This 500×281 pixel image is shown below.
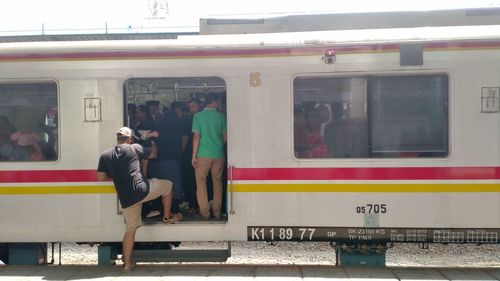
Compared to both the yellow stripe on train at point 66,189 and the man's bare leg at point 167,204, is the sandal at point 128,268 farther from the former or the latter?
the yellow stripe on train at point 66,189

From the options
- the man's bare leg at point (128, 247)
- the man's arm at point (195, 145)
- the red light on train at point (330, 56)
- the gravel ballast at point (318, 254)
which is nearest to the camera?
the red light on train at point (330, 56)

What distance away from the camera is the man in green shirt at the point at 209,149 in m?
5.98

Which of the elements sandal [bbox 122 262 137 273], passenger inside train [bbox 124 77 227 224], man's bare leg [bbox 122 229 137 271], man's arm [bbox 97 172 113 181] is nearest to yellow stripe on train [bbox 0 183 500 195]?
man's arm [bbox 97 172 113 181]

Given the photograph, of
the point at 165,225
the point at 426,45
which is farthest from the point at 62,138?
the point at 426,45

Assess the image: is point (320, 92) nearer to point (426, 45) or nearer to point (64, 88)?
point (426, 45)

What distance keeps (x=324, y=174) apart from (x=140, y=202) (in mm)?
2020

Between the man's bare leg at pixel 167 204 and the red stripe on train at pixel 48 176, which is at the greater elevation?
the red stripe on train at pixel 48 176

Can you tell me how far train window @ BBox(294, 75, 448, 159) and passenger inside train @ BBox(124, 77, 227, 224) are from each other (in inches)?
43.2

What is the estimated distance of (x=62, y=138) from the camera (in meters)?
5.71

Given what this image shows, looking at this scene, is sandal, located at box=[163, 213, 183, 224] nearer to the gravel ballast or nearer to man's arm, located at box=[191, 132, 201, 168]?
man's arm, located at box=[191, 132, 201, 168]

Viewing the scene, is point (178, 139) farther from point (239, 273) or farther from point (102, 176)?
point (239, 273)

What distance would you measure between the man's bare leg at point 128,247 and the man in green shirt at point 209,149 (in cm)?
87

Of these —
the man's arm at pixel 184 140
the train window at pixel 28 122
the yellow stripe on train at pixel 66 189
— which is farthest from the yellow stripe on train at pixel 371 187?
the train window at pixel 28 122

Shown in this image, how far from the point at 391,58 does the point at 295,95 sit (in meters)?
1.09
